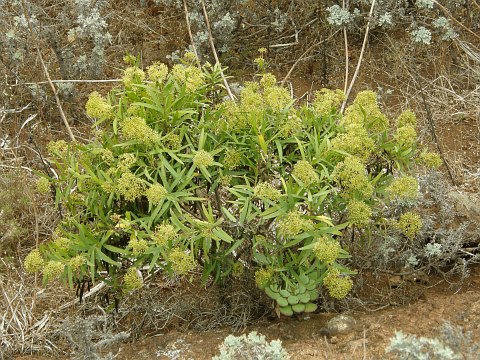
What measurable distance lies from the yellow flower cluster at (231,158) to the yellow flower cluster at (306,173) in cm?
28

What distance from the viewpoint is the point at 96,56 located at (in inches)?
219

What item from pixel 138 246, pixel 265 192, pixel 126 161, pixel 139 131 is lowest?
pixel 138 246

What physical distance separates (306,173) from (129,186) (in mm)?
675

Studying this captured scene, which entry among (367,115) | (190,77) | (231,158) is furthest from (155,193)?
(367,115)

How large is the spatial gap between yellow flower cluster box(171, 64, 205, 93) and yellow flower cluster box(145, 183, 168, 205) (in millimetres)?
529

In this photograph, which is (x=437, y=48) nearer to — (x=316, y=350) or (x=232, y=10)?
(x=232, y=10)

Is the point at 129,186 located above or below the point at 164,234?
above

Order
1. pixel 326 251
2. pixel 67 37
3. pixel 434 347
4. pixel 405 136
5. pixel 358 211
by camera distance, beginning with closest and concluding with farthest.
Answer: pixel 434 347 < pixel 326 251 < pixel 358 211 < pixel 405 136 < pixel 67 37

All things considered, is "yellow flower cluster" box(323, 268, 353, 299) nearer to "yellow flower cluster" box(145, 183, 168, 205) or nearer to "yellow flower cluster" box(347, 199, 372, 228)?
"yellow flower cluster" box(347, 199, 372, 228)

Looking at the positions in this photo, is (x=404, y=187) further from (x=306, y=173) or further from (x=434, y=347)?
(x=434, y=347)

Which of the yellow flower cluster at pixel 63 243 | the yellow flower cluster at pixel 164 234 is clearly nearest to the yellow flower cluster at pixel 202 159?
the yellow flower cluster at pixel 164 234

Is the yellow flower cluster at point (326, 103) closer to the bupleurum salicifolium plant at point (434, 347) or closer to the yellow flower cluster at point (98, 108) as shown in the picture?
the yellow flower cluster at point (98, 108)

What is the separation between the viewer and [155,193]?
110 inches

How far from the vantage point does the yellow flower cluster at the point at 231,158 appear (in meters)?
3.05
